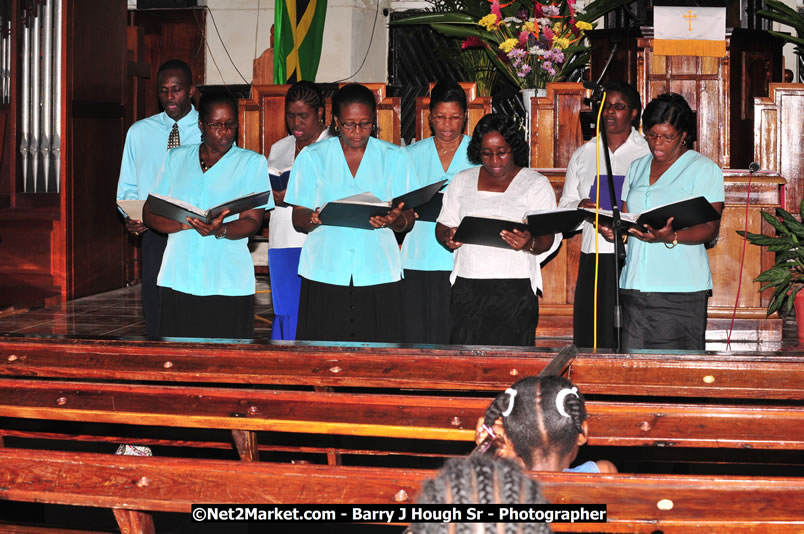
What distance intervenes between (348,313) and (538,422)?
2.22 meters

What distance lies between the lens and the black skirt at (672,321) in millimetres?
3984

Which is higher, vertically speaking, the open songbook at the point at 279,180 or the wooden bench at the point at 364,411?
the open songbook at the point at 279,180

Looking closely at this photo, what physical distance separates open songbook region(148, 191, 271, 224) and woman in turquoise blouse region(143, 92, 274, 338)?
0.36ft

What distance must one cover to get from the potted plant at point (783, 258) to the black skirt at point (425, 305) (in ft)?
6.34

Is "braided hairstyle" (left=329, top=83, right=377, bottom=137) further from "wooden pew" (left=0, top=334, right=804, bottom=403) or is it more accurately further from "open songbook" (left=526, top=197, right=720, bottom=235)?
"wooden pew" (left=0, top=334, right=804, bottom=403)

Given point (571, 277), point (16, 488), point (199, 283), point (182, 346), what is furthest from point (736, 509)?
point (571, 277)

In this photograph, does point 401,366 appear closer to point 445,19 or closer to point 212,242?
point 212,242

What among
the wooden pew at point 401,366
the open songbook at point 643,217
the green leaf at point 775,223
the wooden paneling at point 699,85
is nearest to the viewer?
the wooden pew at point 401,366

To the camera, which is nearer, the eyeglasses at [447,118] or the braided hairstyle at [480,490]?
the braided hairstyle at [480,490]

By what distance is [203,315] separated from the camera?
13.2 ft

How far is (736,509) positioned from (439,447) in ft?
6.68

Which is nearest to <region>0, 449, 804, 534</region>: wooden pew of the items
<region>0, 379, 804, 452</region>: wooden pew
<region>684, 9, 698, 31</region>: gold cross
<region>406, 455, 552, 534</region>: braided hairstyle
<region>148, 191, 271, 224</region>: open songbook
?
<region>0, 379, 804, 452</region>: wooden pew

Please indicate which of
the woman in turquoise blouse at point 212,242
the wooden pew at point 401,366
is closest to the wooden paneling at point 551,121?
the woman in turquoise blouse at point 212,242

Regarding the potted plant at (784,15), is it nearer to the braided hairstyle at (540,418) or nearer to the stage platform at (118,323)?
the stage platform at (118,323)
